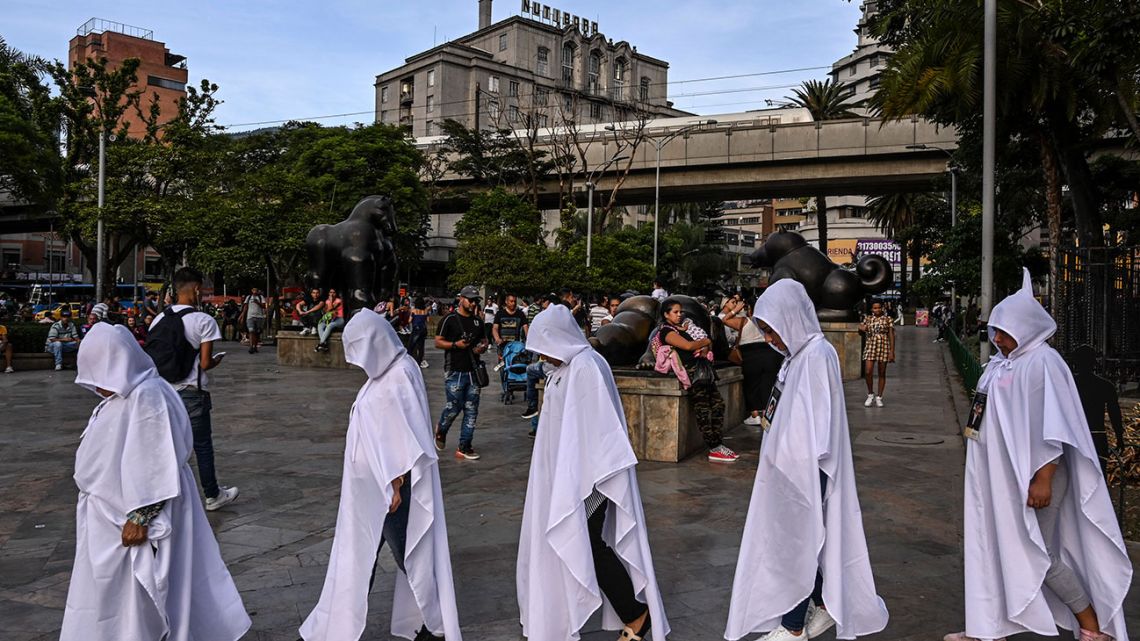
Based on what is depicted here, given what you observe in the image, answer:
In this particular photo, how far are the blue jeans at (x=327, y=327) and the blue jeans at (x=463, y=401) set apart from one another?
32.9ft

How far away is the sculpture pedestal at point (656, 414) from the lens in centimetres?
911

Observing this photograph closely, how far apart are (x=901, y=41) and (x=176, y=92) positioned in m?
70.5

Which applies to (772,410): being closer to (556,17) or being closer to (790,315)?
(790,315)

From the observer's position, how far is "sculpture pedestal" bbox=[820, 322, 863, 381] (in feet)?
59.2

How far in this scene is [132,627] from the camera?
386 centimetres

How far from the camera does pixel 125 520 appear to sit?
3885mm

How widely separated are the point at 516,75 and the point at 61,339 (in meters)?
71.0

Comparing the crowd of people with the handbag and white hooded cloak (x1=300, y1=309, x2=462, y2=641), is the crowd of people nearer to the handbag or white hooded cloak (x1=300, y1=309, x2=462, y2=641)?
white hooded cloak (x1=300, y1=309, x2=462, y2=641)

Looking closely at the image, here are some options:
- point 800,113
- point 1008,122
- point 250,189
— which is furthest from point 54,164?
point 800,113

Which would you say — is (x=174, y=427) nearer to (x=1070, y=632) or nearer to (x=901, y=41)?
(x=1070, y=632)

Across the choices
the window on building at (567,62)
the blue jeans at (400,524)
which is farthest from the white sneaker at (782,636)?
the window on building at (567,62)

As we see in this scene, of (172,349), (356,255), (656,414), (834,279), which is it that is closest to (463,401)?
(656,414)

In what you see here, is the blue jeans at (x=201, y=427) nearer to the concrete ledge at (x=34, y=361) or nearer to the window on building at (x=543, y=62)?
the concrete ledge at (x=34, y=361)

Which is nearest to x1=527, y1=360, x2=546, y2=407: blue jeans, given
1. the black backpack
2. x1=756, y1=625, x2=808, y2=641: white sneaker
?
the black backpack
